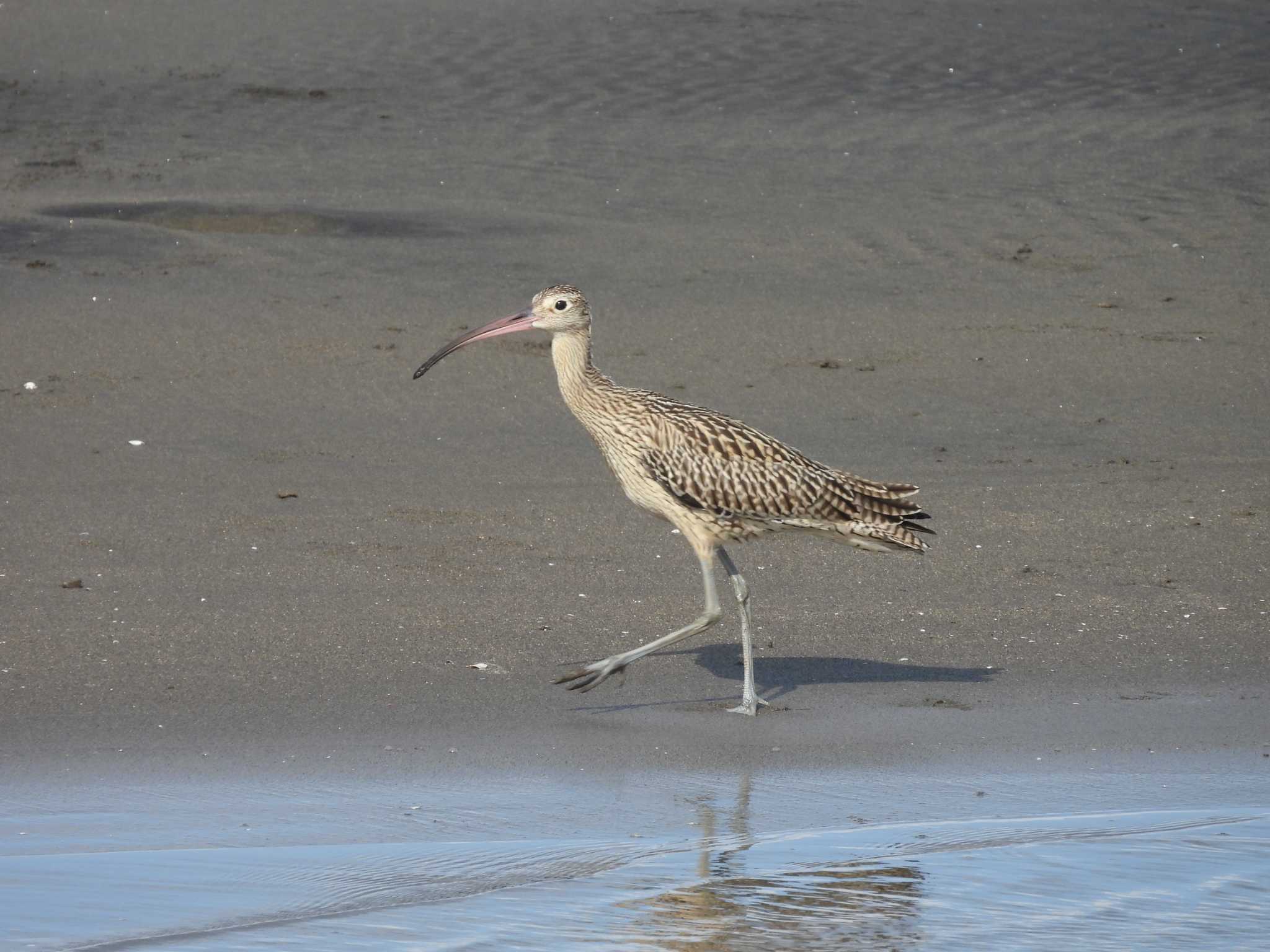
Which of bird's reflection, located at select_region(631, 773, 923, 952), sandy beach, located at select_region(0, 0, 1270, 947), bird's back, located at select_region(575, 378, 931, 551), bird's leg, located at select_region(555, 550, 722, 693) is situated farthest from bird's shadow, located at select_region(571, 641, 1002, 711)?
bird's reflection, located at select_region(631, 773, 923, 952)

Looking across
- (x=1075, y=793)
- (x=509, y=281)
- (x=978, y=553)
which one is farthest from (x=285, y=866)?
(x=509, y=281)

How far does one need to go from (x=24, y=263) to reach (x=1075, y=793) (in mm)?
8938

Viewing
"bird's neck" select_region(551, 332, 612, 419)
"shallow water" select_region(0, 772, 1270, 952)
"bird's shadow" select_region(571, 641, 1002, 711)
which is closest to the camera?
"shallow water" select_region(0, 772, 1270, 952)

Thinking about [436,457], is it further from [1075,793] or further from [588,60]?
[588,60]

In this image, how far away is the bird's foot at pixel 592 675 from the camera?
22.5 ft

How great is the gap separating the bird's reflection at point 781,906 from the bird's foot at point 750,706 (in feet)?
4.00

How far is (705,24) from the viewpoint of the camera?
19.6m

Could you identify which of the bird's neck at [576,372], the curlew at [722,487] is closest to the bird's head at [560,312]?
the bird's neck at [576,372]

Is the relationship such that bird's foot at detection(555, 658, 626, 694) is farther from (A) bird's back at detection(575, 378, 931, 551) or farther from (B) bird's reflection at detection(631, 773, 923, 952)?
(B) bird's reflection at detection(631, 773, 923, 952)

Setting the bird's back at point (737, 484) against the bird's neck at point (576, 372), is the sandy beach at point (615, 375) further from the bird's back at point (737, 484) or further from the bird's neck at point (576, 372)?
the bird's neck at point (576, 372)

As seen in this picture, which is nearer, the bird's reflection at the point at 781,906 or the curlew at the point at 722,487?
the bird's reflection at the point at 781,906

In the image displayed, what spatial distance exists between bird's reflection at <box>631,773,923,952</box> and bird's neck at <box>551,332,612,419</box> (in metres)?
2.49

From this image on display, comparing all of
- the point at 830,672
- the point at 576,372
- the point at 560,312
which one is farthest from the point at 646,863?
the point at 560,312

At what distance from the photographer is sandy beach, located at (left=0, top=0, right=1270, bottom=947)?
272 inches
